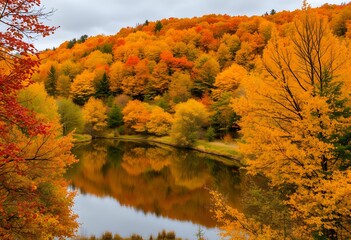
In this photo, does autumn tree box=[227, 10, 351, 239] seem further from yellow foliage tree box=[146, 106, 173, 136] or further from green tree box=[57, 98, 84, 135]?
yellow foliage tree box=[146, 106, 173, 136]

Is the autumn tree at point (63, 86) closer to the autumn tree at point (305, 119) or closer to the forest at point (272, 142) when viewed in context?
the forest at point (272, 142)

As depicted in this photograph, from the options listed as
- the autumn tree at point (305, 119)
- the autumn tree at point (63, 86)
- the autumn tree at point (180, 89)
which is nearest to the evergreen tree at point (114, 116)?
the autumn tree at point (180, 89)

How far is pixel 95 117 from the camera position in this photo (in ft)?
246

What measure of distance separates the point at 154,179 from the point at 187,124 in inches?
840

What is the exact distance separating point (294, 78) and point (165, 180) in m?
27.8

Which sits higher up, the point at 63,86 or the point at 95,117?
the point at 63,86

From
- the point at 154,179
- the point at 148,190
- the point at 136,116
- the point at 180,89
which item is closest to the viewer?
the point at 148,190

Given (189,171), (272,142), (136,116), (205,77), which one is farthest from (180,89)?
(272,142)

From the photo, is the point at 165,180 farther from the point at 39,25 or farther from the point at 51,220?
the point at 39,25

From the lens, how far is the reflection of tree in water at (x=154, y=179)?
27984 millimetres

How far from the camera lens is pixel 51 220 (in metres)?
11.1

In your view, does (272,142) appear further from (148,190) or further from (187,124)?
(187,124)

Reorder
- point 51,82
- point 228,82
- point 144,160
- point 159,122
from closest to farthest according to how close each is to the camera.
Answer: point 144,160 → point 159,122 → point 228,82 → point 51,82

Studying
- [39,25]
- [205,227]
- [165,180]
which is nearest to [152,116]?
[165,180]
